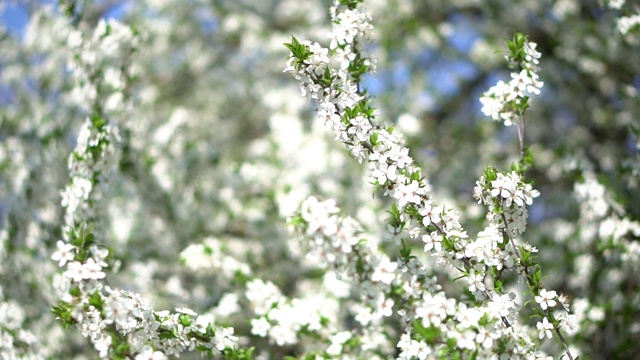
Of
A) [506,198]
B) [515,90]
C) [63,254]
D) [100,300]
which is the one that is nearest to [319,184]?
[515,90]

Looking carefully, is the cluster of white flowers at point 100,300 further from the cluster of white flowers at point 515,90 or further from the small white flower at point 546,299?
the cluster of white flowers at point 515,90

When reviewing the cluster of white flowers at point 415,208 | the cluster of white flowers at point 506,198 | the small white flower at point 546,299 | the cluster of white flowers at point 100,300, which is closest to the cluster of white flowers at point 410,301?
the cluster of white flowers at point 415,208

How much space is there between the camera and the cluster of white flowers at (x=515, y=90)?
387 centimetres

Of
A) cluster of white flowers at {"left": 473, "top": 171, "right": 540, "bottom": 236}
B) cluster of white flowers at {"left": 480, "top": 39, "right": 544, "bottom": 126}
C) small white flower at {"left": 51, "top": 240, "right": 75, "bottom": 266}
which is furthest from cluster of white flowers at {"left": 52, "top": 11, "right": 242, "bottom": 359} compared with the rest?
cluster of white flowers at {"left": 480, "top": 39, "right": 544, "bottom": 126}

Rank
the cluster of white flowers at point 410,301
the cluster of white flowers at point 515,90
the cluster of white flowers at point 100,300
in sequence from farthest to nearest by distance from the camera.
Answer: the cluster of white flowers at point 515,90, the cluster of white flowers at point 100,300, the cluster of white flowers at point 410,301

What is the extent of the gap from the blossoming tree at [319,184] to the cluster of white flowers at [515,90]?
2 centimetres

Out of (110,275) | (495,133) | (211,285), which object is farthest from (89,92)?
(495,133)

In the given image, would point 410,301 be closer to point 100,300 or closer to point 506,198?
point 506,198

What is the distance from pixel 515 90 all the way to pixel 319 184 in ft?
12.8

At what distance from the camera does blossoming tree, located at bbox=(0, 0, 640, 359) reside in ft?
10.9

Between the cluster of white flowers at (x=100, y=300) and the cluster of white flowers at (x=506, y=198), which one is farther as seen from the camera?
the cluster of white flowers at (x=506, y=198)

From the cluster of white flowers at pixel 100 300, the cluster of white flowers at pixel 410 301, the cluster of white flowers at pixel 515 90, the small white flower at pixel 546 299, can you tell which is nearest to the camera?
the cluster of white flowers at pixel 410 301

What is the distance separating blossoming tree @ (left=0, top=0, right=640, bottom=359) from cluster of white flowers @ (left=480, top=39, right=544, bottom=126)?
0.06 ft

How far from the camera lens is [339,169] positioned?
301 inches
